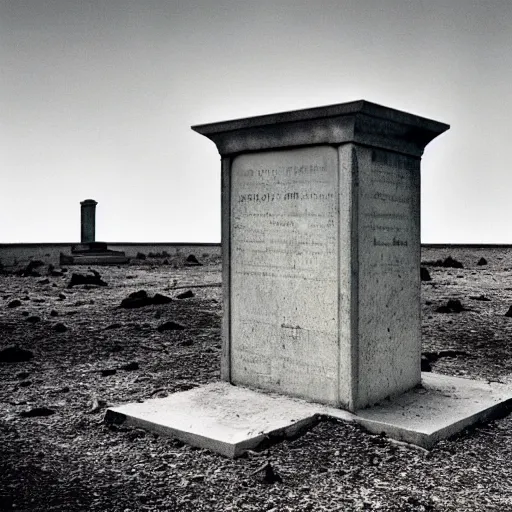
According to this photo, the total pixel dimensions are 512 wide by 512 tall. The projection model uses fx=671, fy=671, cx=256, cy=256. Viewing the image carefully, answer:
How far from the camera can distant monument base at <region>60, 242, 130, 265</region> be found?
22.5 metres

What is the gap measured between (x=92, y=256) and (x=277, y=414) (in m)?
19.0

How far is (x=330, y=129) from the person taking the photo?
4852 mm

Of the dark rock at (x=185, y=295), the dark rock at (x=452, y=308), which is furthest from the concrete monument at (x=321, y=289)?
the dark rock at (x=185, y=295)

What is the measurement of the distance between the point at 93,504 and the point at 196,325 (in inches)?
227

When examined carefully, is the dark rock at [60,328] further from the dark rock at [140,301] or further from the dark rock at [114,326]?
the dark rock at [140,301]

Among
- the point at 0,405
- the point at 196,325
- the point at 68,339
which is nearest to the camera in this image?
the point at 0,405

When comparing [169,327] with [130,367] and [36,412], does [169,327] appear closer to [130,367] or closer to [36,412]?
[130,367]

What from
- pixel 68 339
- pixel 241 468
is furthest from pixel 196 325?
pixel 241 468

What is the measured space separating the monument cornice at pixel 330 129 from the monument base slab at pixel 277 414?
1948 millimetres

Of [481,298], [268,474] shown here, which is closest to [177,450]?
[268,474]

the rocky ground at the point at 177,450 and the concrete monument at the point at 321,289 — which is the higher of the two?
the concrete monument at the point at 321,289

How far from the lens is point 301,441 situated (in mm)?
4426

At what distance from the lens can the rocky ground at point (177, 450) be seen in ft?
11.9

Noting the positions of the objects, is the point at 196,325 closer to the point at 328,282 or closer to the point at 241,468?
the point at 328,282
